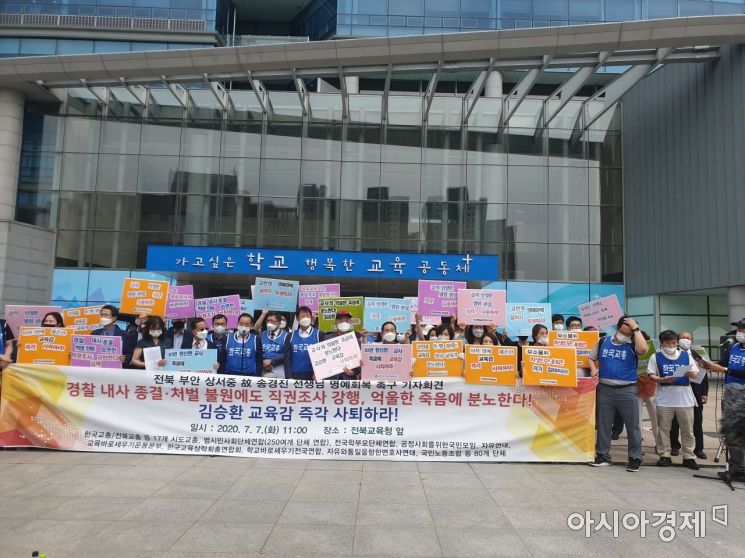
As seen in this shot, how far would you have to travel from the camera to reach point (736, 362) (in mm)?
6762

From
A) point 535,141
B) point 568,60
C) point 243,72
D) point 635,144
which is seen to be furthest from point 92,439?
point 635,144

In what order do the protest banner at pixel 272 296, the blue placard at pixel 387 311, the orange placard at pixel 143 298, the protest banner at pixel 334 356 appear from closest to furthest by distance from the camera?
1. the protest banner at pixel 334 356
2. the orange placard at pixel 143 298
3. the protest banner at pixel 272 296
4. the blue placard at pixel 387 311

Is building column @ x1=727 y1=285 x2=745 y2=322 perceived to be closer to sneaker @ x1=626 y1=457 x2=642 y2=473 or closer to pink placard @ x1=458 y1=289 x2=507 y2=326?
pink placard @ x1=458 y1=289 x2=507 y2=326

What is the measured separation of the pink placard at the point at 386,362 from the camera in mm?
7188

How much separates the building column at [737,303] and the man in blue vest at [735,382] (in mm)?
12090

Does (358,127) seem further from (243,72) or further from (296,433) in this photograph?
(296,433)

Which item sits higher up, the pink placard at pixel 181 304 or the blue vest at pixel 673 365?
the pink placard at pixel 181 304

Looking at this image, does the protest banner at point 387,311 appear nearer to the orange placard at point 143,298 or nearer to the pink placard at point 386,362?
the pink placard at point 386,362

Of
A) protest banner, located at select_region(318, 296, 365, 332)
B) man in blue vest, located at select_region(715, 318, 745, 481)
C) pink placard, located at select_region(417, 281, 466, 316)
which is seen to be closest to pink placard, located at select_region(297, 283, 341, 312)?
protest banner, located at select_region(318, 296, 365, 332)

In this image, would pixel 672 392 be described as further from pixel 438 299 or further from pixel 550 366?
pixel 438 299

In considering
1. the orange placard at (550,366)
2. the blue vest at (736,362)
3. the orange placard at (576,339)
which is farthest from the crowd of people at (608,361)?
the orange placard at (550,366)

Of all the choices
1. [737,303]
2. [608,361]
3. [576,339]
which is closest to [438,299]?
[576,339]

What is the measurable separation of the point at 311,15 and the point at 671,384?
31331mm

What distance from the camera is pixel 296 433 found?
6.95 meters
